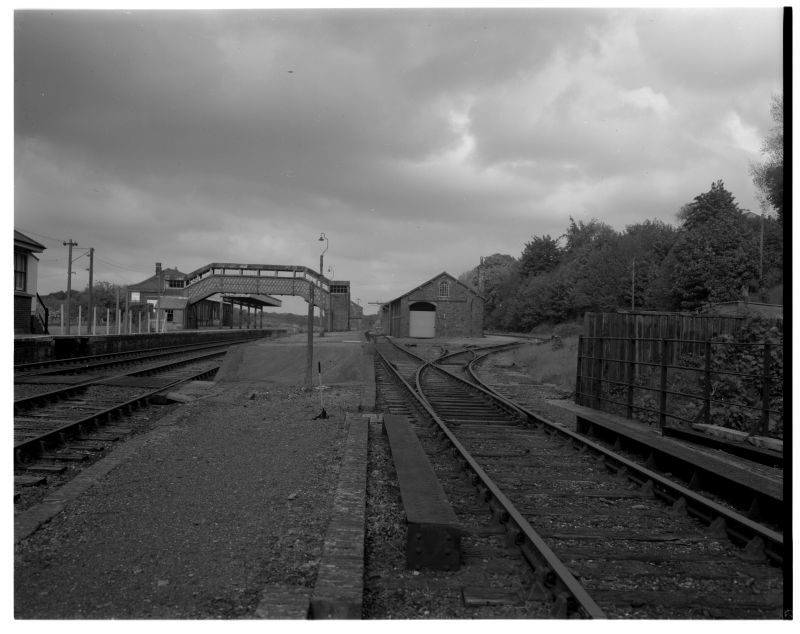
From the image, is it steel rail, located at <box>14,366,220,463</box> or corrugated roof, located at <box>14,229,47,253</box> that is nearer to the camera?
steel rail, located at <box>14,366,220,463</box>

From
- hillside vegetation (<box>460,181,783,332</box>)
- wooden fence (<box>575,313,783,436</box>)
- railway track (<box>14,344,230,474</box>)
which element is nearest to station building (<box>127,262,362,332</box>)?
hillside vegetation (<box>460,181,783,332</box>)

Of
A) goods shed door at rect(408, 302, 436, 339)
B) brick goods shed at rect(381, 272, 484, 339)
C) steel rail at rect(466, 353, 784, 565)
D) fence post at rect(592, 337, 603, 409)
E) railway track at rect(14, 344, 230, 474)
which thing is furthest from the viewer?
goods shed door at rect(408, 302, 436, 339)

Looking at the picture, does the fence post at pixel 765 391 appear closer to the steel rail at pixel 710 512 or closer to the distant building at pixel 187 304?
the steel rail at pixel 710 512

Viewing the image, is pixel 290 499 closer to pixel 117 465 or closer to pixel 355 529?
pixel 355 529

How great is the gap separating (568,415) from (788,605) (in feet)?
26.9

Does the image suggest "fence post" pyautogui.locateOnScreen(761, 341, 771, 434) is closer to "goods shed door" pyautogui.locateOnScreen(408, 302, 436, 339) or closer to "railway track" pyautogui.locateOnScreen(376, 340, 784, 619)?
"railway track" pyautogui.locateOnScreen(376, 340, 784, 619)

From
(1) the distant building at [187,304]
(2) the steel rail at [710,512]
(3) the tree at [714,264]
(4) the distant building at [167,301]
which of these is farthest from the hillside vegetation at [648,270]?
(4) the distant building at [167,301]

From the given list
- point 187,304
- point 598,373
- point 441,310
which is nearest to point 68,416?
point 598,373

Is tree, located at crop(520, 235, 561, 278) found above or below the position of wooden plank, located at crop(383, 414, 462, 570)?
above

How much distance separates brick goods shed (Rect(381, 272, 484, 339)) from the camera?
153ft

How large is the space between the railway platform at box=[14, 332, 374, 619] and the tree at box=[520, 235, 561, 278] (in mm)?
67132

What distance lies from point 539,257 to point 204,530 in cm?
7184

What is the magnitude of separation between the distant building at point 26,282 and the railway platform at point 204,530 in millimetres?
23416

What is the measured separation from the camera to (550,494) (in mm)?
5793
